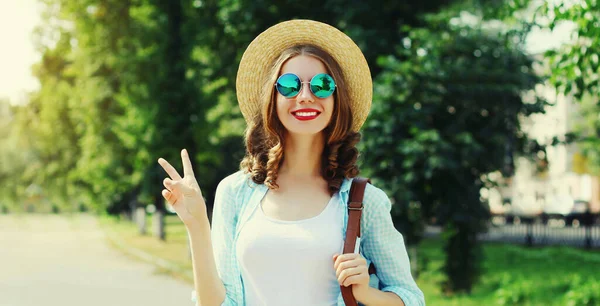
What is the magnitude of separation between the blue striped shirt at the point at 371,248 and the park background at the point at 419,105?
3.85 meters

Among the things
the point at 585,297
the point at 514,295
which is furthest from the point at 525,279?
the point at 585,297

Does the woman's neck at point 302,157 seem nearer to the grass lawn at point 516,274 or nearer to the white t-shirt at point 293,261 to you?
the white t-shirt at point 293,261

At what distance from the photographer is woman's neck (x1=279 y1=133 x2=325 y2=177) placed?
255cm

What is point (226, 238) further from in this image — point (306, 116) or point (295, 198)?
point (306, 116)

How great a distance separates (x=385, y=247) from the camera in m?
2.40

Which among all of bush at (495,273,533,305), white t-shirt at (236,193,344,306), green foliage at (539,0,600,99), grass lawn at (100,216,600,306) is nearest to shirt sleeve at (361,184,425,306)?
white t-shirt at (236,193,344,306)

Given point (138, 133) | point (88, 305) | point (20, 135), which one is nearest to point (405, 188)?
point (88, 305)

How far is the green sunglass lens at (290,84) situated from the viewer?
8.00 feet

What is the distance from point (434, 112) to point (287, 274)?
26.4 ft

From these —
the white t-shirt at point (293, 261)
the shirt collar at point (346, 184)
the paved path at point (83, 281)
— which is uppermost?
the shirt collar at point (346, 184)

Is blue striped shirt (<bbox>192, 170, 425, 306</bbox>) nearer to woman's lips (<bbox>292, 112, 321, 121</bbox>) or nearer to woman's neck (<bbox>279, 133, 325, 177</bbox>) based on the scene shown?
woman's neck (<bbox>279, 133, 325, 177</bbox>)

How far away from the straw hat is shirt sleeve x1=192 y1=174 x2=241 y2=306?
360 mm

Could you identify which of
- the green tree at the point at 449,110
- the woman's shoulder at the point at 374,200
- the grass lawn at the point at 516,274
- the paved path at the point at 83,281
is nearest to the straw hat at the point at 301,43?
the woman's shoulder at the point at 374,200

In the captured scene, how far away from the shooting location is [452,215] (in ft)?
34.5
